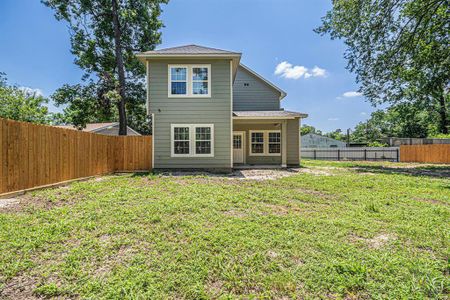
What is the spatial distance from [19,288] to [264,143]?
497 inches

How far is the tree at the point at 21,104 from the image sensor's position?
20.1 m

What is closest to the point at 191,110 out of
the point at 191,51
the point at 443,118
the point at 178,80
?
the point at 178,80

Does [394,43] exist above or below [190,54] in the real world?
above

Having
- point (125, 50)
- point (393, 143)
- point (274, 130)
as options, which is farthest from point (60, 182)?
point (393, 143)

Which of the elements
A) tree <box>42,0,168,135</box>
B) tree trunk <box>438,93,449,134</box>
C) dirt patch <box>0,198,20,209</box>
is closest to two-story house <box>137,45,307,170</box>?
tree <box>42,0,168,135</box>

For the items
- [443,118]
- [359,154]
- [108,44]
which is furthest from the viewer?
[443,118]

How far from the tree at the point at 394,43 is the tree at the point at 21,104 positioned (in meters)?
26.0

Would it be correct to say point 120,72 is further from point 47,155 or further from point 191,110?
point 47,155

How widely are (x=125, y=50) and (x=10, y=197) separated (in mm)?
13833

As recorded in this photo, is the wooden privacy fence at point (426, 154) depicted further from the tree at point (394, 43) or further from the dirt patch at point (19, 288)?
the dirt patch at point (19, 288)

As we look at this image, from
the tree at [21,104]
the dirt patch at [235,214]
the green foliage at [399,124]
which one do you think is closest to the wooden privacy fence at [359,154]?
the green foliage at [399,124]

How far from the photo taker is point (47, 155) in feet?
21.4

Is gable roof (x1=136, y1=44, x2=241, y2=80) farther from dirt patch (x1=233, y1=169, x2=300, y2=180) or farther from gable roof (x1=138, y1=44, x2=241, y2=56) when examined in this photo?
dirt patch (x1=233, y1=169, x2=300, y2=180)

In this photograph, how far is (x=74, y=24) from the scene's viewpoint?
15.3m
